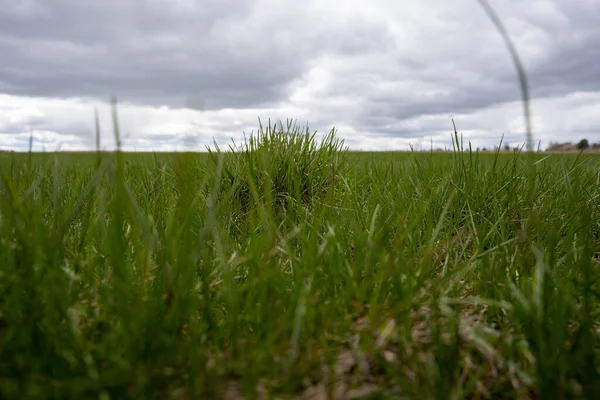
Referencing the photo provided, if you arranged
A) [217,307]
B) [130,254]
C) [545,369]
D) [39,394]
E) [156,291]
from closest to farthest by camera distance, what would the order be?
[39,394], [545,369], [156,291], [217,307], [130,254]

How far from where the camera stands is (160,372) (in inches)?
38.2

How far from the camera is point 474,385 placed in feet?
3.49

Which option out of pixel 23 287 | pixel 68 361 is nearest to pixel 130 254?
pixel 23 287

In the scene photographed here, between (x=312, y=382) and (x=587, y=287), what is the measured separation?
76 cm

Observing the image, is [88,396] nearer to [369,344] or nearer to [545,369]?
[369,344]

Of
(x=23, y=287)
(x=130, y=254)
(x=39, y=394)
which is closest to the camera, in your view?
(x=39, y=394)

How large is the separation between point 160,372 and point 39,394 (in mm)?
224

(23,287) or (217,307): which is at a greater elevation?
(23,287)

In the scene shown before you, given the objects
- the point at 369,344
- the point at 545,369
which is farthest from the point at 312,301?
the point at 545,369

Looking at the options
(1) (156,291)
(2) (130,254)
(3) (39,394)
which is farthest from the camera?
(2) (130,254)

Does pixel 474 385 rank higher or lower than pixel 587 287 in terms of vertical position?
lower

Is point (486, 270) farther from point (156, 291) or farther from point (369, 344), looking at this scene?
point (156, 291)

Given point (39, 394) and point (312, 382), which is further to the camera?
point (312, 382)

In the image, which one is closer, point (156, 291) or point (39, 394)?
point (39, 394)
